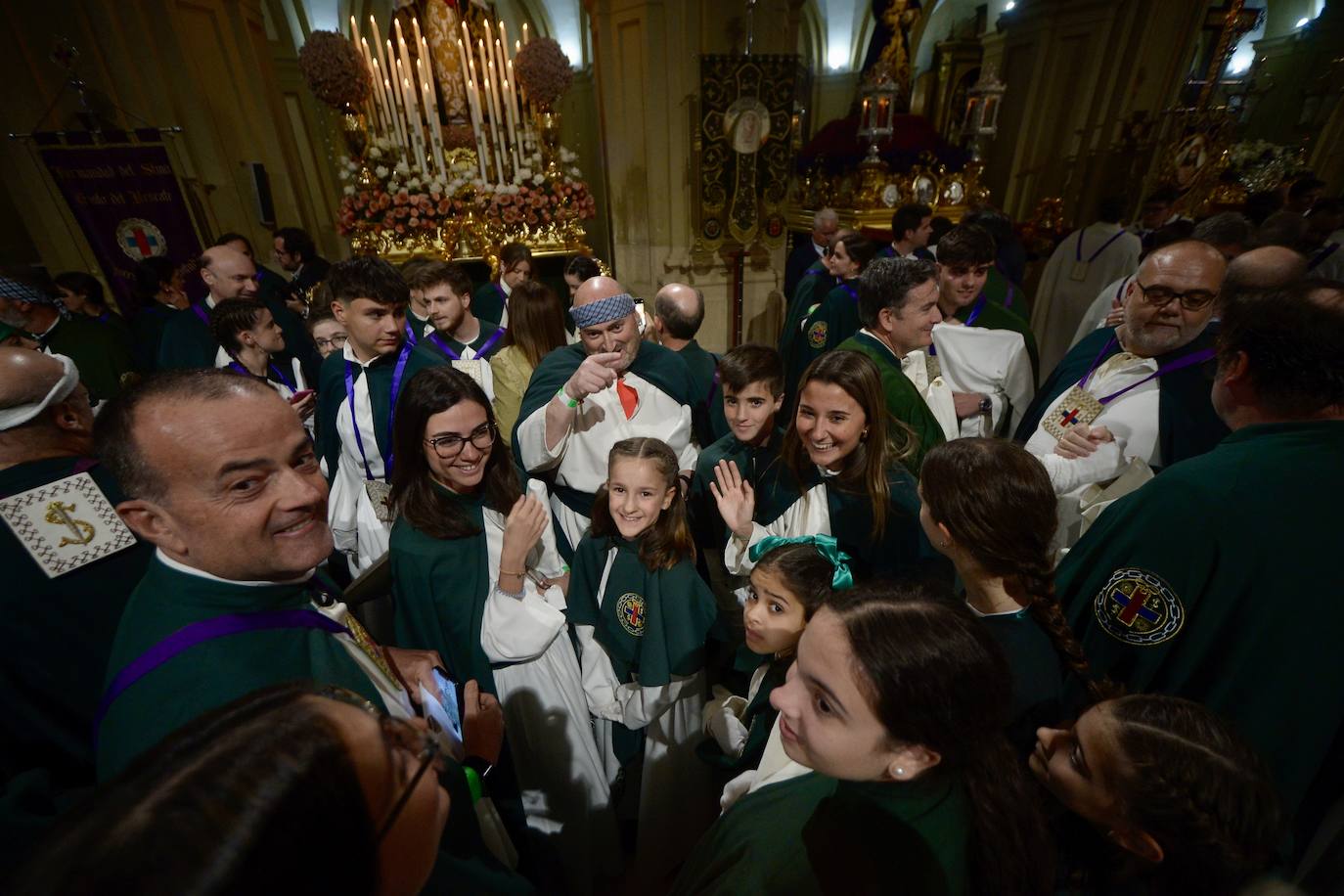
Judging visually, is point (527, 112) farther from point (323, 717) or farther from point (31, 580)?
point (323, 717)

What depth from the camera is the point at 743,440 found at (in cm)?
269

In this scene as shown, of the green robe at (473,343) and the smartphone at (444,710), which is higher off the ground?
the green robe at (473,343)

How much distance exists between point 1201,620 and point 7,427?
375 cm

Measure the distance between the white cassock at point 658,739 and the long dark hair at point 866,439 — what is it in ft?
3.40

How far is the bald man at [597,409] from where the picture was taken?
2965mm

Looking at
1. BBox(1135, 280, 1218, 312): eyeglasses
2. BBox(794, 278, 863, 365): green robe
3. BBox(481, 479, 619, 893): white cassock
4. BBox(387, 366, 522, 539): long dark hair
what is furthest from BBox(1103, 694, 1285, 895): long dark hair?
BBox(794, 278, 863, 365): green robe

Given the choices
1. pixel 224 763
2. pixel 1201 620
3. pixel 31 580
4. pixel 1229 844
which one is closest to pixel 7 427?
pixel 31 580

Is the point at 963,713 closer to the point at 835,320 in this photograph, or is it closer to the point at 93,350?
the point at 835,320

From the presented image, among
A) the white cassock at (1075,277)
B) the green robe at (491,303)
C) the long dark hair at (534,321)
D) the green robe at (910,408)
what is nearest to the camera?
the green robe at (910,408)

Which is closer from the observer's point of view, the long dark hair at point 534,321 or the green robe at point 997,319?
the long dark hair at point 534,321

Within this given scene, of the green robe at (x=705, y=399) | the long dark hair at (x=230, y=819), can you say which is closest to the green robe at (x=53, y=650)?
the long dark hair at (x=230, y=819)

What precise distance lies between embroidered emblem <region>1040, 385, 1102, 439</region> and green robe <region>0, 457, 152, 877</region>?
A: 12.8 ft

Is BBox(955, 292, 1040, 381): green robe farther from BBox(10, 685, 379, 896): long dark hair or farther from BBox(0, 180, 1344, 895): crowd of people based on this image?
BBox(10, 685, 379, 896): long dark hair

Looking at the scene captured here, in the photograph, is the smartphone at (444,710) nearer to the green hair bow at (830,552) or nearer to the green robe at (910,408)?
the green hair bow at (830,552)
